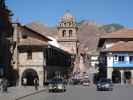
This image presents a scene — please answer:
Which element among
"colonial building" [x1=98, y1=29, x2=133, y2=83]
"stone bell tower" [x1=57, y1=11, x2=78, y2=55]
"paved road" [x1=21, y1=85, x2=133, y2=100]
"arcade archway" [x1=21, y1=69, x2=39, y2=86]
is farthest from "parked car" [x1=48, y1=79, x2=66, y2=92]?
"stone bell tower" [x1=57, y1=11, x2=78, y2=55]

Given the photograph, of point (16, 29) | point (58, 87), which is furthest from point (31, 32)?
point (58, 87)

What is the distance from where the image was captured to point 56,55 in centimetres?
9212

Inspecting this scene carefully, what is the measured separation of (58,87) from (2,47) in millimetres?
14091

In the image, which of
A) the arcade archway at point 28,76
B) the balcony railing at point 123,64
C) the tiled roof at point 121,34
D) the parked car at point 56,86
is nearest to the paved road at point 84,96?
the parked car at point 56,86

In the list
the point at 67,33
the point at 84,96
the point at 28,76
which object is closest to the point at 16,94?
the point at 84,96

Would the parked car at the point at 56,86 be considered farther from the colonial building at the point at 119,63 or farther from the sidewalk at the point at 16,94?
the colonial building at the point at 119,63

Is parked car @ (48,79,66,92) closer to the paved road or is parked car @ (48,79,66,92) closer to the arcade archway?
the paved road

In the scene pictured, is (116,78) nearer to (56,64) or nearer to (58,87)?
(56,64)

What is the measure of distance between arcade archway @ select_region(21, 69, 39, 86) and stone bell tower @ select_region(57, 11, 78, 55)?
5817 cm

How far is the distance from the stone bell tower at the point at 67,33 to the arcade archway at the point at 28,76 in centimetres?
5817

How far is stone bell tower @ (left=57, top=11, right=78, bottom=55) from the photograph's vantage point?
136 metres

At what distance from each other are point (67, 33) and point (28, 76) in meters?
60.7

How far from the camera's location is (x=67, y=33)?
137m

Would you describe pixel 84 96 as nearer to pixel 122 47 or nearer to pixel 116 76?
pixel 122 47
